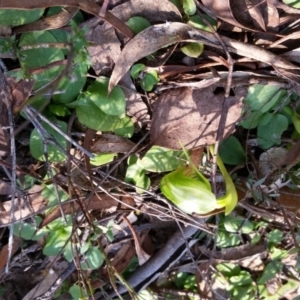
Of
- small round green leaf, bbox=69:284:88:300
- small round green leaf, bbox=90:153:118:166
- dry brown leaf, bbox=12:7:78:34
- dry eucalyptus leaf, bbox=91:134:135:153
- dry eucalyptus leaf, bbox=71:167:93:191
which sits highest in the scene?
dry brown leaf, bbox=12:7:78:34

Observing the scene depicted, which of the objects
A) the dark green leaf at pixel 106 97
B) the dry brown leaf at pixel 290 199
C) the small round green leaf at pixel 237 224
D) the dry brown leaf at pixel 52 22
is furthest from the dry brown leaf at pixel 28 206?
the dry brown leaf at pixel 290 199

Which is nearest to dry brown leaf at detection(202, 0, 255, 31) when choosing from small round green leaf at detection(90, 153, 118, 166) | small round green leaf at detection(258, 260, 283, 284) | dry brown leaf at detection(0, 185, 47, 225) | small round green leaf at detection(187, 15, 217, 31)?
small round green leaf at detection(187, 15, 217, 31)

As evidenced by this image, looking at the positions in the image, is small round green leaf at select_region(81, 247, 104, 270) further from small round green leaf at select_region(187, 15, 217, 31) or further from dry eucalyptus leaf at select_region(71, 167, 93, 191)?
small round green leaf at select_region(187, 15, 217, 31)

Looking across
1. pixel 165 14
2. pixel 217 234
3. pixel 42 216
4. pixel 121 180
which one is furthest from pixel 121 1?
pixel 217 234

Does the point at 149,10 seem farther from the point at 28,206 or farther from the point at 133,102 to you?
the point at 28,206

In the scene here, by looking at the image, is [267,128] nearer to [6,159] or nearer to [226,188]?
[226,188]

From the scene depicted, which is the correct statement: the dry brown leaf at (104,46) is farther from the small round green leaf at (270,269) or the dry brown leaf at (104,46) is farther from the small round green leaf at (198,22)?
the small round green leaf at (270,269)
